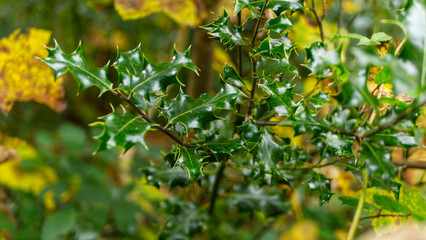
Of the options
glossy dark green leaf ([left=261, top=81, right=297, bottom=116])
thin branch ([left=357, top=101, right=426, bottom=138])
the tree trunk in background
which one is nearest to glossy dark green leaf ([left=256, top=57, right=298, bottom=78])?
glossy dark green leaf ([left=261, top=81, right=297, bottom=116])

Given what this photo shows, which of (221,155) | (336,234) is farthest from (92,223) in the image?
(336,234)

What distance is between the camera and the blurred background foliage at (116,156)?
0.84 m

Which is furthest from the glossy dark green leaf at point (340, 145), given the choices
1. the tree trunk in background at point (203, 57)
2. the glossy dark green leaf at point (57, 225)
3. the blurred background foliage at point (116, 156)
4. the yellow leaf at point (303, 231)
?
the yellow leaf at point (303, 231)

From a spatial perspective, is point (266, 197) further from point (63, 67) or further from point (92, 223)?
point (92, 223)

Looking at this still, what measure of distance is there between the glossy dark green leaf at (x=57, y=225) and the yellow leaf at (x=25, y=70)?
1.29ft

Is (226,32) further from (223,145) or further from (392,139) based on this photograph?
(392,139)

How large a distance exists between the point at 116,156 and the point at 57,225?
53cm

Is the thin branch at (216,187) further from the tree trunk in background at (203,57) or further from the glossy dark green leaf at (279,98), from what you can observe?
the tree trunk in background at (203,57)

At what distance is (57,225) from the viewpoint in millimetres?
1113

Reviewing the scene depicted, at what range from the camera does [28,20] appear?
187 centimetres

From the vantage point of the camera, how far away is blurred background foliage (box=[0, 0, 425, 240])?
2.77 feet

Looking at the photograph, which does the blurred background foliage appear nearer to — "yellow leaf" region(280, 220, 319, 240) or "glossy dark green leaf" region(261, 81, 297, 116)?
"yellow leaf" region(280, 220, 319, 240)

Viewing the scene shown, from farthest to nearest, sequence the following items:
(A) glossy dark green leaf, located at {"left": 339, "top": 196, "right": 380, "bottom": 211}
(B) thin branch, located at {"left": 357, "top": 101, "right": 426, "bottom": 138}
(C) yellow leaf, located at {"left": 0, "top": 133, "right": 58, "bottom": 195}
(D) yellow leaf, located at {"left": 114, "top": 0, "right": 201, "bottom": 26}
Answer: (C) yellow leaf, located at {"left": 0, "top": 133, "right": 58, "bottom": 195}
(D) yellow leaf, located at {"left": 114, "top": 0, "right": 201, "bottom": 26}
(A) glossy dark green leaf, located at {"left": 339, "top": 196, "right": 380, "bottom": 211}
(B) thin branch, located at {"left": 357, "top": 101, "right": 426, "bottom": 138}

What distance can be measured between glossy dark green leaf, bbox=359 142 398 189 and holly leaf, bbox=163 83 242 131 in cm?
19
